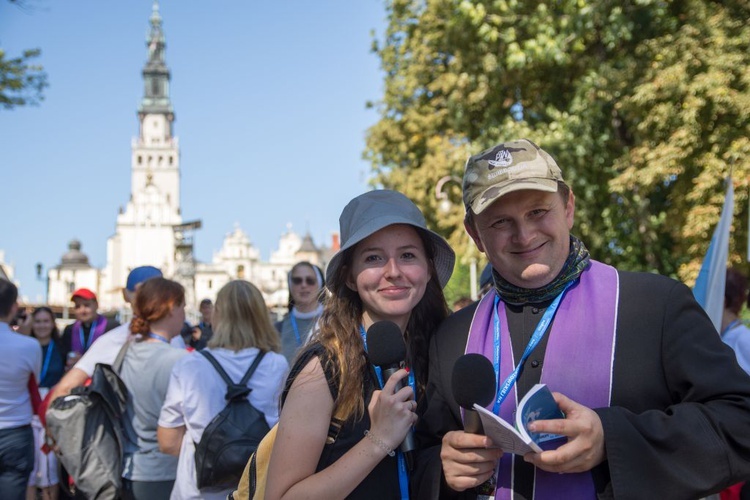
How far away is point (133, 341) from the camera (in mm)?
5531

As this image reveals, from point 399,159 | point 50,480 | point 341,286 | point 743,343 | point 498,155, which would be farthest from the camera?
point 399,159

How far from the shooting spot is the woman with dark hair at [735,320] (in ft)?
15.8

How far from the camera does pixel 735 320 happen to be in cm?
520

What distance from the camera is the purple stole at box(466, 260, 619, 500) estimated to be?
2268 mm

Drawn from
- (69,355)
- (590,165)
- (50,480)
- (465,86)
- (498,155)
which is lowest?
(50,480)

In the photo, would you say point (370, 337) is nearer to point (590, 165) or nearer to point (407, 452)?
point (407, 452)

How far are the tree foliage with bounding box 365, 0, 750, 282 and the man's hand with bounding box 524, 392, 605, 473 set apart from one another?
10097 millimetres

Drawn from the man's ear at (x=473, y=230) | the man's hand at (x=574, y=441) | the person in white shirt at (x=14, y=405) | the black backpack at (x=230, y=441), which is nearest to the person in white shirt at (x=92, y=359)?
the person in white shirt at (x=14, y=405)

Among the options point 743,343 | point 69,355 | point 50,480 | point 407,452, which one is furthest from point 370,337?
point 69,355

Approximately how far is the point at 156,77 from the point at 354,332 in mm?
168325

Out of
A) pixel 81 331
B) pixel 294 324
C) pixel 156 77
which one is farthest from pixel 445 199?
pixel 156 77

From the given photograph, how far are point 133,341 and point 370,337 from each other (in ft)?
11.3

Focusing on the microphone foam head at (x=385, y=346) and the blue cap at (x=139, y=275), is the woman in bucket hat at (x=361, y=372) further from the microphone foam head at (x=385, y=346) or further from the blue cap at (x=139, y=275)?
the blue cap at (x=139, y=275)

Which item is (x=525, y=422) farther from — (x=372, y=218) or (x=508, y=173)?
(x=372, y=218)
